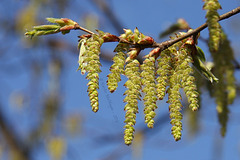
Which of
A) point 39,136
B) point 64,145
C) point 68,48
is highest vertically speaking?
point 68,48

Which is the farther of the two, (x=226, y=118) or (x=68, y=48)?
(x=68, y=48)

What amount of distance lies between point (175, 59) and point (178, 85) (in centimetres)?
7

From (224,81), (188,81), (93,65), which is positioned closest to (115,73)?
(93,65)

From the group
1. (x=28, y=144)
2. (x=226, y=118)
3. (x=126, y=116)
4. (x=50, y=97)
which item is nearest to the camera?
(x=126, y=116)

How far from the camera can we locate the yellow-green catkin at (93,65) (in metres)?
0.81

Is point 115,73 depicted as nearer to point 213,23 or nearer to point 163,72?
point 163,72

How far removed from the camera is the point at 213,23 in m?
0.78

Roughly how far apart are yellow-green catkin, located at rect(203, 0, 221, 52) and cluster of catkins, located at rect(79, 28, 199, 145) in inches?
5.3

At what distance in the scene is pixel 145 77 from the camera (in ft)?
2.86

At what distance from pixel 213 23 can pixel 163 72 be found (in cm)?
17

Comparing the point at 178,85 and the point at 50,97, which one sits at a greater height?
the point at 50,97

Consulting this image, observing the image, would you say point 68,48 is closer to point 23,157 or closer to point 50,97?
point 50,97

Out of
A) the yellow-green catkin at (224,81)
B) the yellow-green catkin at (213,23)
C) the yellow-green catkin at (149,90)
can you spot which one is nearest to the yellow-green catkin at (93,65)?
the yellow-green catkin at (149,90)

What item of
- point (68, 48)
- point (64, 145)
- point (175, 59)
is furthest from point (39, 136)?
point (175, 59)
